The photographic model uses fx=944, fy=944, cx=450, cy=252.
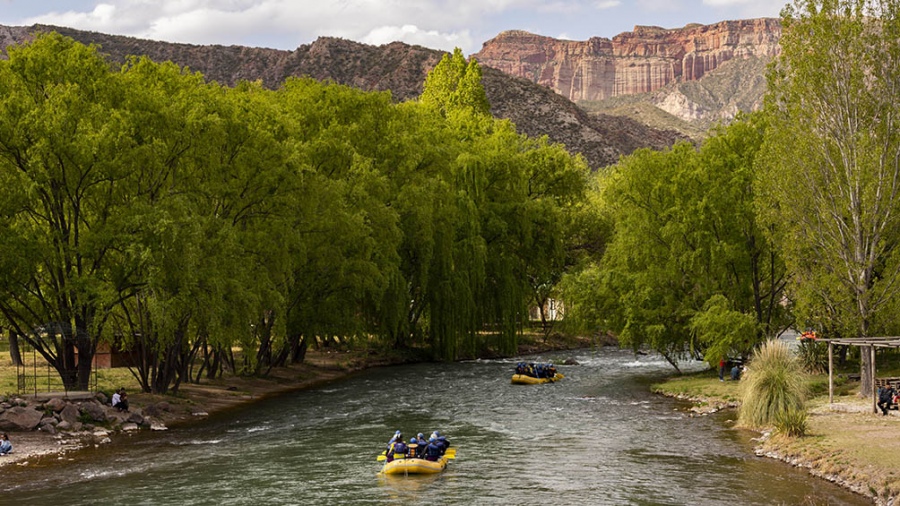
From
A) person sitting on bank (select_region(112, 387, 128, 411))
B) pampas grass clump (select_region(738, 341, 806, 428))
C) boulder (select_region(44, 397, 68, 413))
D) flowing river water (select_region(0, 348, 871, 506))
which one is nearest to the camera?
flowing river water (select_region(0, 348, 871, 506))

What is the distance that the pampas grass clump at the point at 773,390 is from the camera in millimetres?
35312

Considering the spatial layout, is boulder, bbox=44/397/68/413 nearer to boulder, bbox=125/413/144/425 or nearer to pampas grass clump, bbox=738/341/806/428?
boulder, bbox=125/413/144/425

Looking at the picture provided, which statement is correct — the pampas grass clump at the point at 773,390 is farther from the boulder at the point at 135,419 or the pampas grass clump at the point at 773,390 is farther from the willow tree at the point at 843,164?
the boulder at the point at 135,419

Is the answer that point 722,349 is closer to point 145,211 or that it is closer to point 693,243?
point 693,243

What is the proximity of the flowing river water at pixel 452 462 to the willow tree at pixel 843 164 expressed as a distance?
783cm

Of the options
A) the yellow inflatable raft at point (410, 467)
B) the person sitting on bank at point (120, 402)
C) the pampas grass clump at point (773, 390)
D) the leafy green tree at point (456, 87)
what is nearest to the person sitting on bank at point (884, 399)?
the pampas grass clump at point (773, 390)

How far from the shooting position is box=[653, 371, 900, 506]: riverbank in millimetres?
26766

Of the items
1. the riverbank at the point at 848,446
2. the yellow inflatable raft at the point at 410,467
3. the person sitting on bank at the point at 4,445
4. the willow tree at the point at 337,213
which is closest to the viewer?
the riverbank at the point at 848,446

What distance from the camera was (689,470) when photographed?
1211 inches

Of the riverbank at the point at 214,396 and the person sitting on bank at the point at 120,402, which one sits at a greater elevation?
the person sitting on bank at the point at 120,402

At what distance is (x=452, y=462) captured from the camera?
33.1m

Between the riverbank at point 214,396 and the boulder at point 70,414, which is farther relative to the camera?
the boulder at point 70,414

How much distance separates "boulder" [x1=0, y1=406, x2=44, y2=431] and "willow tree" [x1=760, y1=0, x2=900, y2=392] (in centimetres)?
3472

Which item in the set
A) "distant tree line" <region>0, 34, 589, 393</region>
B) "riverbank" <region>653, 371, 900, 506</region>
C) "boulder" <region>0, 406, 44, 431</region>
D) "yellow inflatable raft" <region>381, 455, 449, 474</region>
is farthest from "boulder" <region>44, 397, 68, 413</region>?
"riverbank" <region>653, 371, 900, 506</region>
